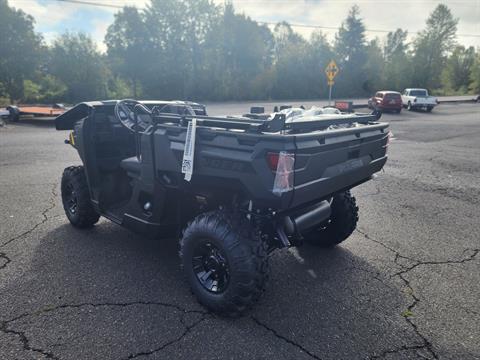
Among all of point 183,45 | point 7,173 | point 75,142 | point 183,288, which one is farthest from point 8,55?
point 183,288

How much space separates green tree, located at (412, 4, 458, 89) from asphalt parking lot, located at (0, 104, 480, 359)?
64.0 meters

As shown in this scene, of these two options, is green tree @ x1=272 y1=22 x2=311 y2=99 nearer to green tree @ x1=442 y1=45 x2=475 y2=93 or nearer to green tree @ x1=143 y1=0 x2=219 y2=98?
green tree @ x1=143 y1=0 x2=219 y2=98

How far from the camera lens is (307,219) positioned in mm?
2824

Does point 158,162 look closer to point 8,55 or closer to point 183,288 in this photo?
point 183,288

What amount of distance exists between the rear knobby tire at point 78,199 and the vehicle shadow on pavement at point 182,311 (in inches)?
20.5

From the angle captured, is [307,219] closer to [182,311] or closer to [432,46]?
[182,311]

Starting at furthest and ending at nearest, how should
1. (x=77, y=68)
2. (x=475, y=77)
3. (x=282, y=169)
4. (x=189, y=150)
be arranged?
(x=475, y=77)
(x=77, y=68)
(x=189, y=150)
(x=282, y=169)

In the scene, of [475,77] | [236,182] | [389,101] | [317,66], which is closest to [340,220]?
[236,182]

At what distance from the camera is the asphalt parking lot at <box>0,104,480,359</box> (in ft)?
7.48

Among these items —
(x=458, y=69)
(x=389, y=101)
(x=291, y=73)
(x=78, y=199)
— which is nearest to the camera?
(x=78, y=199)

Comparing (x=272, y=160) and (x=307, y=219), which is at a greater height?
(x=272, y=160)

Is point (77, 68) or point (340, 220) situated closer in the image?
point (340, 220)

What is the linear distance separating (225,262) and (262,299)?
55 cm

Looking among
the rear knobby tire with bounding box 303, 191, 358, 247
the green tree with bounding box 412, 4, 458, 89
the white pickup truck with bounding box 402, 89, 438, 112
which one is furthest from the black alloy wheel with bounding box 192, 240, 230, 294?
the green tree with bounding box 412, 4, 458, 89
